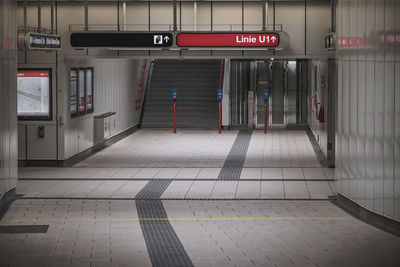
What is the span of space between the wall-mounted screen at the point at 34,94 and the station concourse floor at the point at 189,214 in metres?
1.32

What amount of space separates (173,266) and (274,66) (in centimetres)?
2090

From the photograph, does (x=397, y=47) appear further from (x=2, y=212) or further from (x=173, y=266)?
(x=2, y=212)

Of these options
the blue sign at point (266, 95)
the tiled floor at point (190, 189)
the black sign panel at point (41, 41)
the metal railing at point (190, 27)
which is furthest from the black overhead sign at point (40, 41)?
the blue sign at point (266, 95)

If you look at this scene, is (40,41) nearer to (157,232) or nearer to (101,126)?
(157,232)

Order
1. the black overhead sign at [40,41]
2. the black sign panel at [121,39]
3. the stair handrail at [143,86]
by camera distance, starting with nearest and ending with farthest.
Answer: the black overhead sign at [40,41], the black sign panel at [121,39], the stair handrail at [143,86]

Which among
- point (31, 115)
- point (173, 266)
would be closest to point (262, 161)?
point (31, 115)

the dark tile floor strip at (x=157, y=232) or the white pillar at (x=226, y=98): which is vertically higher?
the white pillar at (x=226, y=98)

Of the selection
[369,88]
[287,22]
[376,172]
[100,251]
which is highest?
[287,22]

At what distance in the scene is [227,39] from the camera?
15.3 m

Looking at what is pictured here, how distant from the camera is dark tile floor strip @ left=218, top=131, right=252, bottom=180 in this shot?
55.0 ft

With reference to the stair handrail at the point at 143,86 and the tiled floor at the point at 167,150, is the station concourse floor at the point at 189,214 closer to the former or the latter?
the tiled floor at the point at 167,150

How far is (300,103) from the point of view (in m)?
28.6

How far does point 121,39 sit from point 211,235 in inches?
237

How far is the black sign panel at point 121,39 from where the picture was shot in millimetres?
15055
